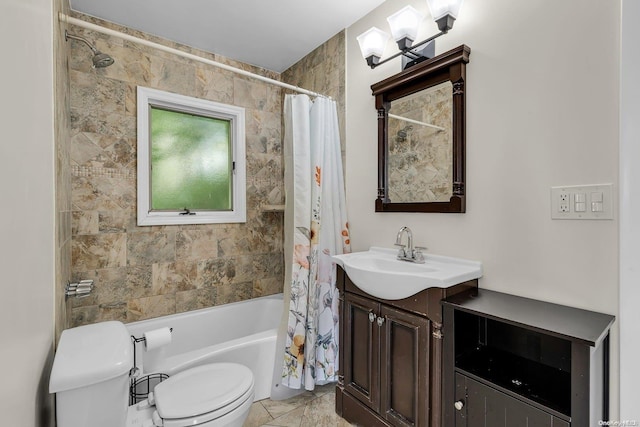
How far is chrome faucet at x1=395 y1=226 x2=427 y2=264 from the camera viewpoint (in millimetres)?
1697

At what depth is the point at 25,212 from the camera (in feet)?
2.34

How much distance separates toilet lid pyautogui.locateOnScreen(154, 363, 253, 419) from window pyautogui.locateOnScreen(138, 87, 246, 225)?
3.98ft

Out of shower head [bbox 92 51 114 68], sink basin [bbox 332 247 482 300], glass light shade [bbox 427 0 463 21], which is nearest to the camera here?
sink basin [bbox 332 247 482 300]

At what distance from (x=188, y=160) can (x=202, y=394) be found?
5.76ft

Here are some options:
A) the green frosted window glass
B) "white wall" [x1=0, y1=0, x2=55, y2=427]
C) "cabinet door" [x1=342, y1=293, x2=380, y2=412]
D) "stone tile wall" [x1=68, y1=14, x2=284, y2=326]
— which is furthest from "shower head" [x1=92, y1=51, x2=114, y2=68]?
"cabinet door" [x1=342, y1=293, x2=380, y2=412]

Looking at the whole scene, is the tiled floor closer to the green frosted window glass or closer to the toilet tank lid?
the toilet tank lid

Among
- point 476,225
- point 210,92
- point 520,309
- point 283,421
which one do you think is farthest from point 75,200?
point 520,309

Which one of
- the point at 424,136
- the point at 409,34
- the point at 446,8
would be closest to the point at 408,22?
the point at 409,34

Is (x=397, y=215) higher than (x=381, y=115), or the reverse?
(x=381, y=115)

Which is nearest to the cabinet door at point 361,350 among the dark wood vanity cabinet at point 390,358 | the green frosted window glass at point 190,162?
the dark wood vanity cabinet at point 390,358

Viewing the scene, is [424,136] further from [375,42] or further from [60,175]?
[60,175]

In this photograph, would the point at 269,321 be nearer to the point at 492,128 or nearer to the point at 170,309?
the point at 170,309

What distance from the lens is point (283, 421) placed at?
1.79 m

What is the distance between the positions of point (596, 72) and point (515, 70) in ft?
0.98
